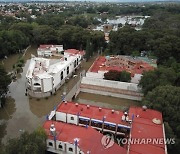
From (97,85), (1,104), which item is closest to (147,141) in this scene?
(97,85)

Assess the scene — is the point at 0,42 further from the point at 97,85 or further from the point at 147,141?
the point at 147,141

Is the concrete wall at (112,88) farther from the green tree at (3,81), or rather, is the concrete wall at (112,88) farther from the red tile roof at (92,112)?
the green tree at (3,81)

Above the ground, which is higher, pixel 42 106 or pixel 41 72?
pixel 41 72

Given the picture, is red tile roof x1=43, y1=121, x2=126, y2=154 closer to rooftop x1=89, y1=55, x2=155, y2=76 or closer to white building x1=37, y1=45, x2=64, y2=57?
rooftop x1=89, y1=55, x2=155, y2=76

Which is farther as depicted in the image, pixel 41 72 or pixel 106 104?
pixel 41 72

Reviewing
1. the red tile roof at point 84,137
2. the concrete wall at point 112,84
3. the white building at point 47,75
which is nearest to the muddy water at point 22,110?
the white building at point 47,75

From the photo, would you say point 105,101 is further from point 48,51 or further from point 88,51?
point 48,51
